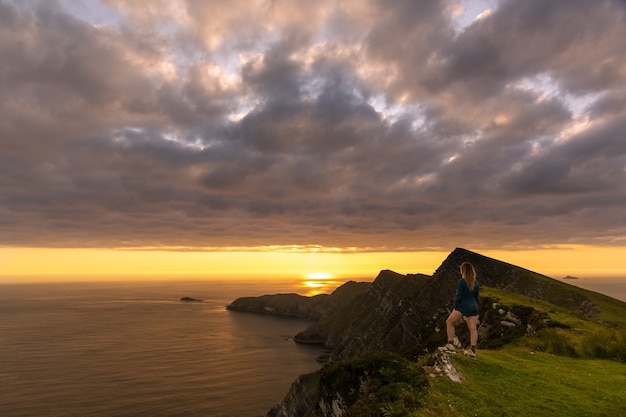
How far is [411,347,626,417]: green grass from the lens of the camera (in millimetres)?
14797

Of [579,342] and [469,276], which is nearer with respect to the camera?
[469,276]

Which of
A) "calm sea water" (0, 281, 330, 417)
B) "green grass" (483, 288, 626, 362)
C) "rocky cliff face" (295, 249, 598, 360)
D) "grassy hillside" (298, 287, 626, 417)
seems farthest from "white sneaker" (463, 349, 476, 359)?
"calm sea water" (0, 281, 330, 417)

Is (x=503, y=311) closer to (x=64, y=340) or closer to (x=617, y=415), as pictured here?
(x=617, y=415)

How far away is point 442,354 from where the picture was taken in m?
19.1

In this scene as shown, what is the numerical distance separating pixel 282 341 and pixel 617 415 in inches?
7187

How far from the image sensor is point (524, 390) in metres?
17.3

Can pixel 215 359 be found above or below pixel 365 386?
below

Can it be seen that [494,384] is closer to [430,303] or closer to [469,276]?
[469,276]

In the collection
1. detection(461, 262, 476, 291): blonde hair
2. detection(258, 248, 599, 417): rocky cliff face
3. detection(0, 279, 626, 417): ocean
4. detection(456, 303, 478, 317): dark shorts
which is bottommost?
detection(0, 279, 626, 417): ocean

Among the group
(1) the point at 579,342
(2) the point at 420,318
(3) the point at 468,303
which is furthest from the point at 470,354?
(2) the point at 420,318

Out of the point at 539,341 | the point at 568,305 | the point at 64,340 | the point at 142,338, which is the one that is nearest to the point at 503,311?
the point at 539,341

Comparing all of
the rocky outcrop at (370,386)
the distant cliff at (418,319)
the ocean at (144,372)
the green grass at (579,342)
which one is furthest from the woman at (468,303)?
the ocean at (144,372)

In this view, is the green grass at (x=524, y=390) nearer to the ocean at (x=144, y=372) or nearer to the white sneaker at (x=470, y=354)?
the white sneaker at (x=470, y=354)

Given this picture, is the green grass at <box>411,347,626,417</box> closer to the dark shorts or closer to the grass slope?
the grass slope
